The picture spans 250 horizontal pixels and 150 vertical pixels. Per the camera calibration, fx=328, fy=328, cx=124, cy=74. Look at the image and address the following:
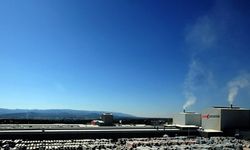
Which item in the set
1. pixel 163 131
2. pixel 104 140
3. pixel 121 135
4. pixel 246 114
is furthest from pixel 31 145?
pixel 246 114

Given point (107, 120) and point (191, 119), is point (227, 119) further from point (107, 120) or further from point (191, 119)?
point (107, 120)

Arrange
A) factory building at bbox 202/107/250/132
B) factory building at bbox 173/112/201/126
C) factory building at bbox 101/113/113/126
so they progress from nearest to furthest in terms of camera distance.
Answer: factory building at bbox 202/107/250/132 → factory building at bbox 173/112/201/126 → factory building at bbox 101/113/113/126

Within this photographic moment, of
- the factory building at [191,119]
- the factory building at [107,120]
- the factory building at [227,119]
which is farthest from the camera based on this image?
the factory building at [107,120]

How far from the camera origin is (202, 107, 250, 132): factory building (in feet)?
181

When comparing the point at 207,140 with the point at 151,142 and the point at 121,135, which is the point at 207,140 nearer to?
the point at 151,142

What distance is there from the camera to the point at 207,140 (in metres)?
49.6

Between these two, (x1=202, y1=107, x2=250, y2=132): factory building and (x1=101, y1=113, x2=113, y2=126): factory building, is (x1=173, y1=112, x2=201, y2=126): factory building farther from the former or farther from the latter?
(x1=101, y1=113, x2=113, y2=126): factory building

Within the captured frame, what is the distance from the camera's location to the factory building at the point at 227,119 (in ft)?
181

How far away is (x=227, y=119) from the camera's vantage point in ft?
181

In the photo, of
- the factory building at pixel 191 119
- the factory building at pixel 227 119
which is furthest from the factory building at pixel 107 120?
the factory building at pixel 227 119

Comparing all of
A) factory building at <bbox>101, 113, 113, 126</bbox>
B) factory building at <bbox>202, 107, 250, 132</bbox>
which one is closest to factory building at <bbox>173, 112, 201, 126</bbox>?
factory building at <bbox>202, 107, 250, 132</bbox>

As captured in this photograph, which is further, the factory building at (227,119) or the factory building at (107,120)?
the factory building at (107,120)

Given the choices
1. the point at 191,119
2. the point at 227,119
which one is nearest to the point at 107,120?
the point at 191,119

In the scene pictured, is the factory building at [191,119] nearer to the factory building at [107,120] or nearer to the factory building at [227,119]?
the factory building at [227,119]
